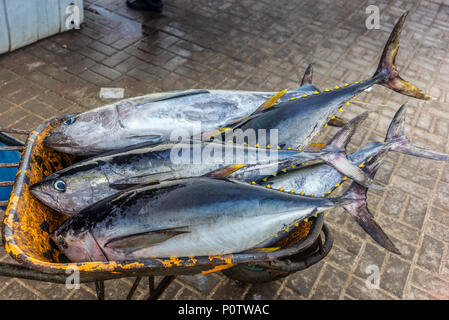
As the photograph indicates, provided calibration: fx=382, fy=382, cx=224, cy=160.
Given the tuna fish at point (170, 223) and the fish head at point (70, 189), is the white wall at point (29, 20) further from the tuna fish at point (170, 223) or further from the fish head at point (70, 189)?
the tuna fish at point (170, 223)

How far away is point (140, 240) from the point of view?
157cm

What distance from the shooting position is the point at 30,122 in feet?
12.1

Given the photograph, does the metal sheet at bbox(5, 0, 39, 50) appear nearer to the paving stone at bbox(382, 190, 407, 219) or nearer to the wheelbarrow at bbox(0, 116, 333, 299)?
the wheelbarrow at bbox(0, 116, 333, 299)

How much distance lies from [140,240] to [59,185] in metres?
0.50

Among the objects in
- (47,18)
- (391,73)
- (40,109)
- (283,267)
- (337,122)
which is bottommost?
(40,109)

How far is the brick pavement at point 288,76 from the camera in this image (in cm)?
281

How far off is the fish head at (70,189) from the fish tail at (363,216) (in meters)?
1.20

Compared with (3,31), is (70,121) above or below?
above

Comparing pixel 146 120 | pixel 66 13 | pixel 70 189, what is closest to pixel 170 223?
pixel 70 189

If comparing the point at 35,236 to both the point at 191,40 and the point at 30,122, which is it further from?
the point at 191,40

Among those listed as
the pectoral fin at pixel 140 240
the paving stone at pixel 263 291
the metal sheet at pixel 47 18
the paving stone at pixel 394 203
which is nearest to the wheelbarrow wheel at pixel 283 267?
the paving stone at pixel 263 291

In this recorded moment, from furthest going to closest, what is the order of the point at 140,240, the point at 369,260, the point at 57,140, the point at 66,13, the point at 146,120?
1. the point at 66,13
2. the point at 369,260
3. the point at 146,120
4. the point at 57,140
5. the point at 140,240

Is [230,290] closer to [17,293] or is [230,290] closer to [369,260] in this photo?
[369,260]

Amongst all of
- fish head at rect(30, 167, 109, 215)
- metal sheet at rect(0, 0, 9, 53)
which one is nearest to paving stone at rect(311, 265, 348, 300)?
fish head at rect(30, 167, 109, 215)
